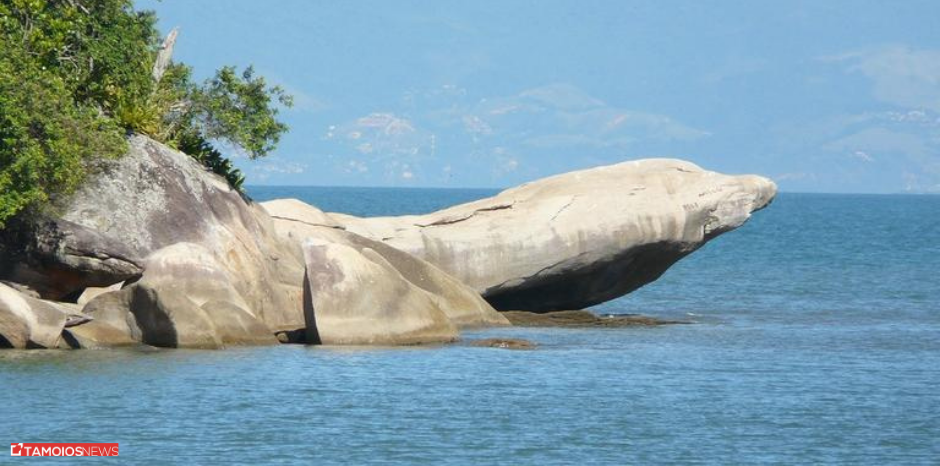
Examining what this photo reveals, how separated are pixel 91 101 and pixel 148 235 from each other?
331 centimetres

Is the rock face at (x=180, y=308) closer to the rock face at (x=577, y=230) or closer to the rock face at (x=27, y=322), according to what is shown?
the rock face at (x=27, y=322)

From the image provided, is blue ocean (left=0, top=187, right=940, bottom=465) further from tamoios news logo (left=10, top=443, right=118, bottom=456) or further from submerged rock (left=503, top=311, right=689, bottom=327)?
submerged rock (left=503, top=311, right=689, bottom=327)

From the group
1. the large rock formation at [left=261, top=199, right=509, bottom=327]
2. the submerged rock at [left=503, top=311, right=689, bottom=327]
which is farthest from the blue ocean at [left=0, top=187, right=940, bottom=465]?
the submerged rock at [left=503, top=311, right=689, bottom=327]

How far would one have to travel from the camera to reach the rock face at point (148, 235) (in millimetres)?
33812

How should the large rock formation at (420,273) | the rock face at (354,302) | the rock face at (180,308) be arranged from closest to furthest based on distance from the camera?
1. the rock face at (180,308)
2. the rock face at (354,302)
3. the large rock formation at (420,273)

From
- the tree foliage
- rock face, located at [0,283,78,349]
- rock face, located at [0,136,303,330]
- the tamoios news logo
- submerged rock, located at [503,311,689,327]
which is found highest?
the tree foliage

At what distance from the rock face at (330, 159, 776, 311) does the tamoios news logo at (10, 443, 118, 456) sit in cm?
1789

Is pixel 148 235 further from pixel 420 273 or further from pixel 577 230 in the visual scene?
pixel 577 230

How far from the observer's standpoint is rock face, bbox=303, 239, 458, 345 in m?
34.9

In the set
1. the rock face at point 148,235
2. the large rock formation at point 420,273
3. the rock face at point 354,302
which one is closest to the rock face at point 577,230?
the large rock formation at point 420,273

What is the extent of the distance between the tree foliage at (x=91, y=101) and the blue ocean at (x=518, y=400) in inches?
148

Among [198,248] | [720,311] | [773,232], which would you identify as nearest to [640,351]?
[198,248]

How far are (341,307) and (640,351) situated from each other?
20.4ft

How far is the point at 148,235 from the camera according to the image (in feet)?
115
